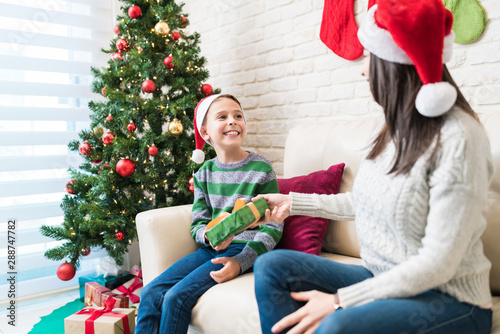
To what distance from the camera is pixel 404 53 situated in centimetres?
97

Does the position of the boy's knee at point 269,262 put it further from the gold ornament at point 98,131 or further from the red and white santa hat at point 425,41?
the gold ornament at point 98,131

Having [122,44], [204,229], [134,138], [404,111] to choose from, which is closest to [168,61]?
[122,44]

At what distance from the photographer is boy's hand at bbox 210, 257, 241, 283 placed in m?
1.45

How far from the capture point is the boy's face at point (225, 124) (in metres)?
1.78

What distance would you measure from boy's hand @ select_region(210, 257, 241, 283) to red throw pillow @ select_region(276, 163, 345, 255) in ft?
0.87

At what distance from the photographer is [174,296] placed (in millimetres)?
1391

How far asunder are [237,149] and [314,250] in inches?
21.6

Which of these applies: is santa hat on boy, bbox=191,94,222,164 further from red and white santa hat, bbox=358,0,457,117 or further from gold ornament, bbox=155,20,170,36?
red and white santa hat, bbox=358,0,457,117

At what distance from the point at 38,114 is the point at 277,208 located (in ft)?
6.76

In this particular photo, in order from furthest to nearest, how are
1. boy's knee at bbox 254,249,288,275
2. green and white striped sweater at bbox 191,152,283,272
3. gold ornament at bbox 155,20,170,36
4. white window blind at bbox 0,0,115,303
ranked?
white window blind at bbox 0,0,115,303 → gold ornament at bbox 155,20,170,36 → green and white striped sweater at bbox 191,152,283,272 → boy's knee at bbox 254,249,288,275

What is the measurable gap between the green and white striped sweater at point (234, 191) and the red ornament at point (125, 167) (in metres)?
0.48

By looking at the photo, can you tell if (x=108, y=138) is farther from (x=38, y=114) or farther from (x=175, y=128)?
(x=38, y=114)

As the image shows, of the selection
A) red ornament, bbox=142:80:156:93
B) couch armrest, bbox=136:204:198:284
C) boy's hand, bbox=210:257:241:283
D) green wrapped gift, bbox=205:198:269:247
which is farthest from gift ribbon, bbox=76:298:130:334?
red ornament, bbox=142:80:156:93

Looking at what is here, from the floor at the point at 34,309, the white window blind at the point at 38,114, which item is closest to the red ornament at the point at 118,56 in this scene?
the white window blind at the point at 38,114
